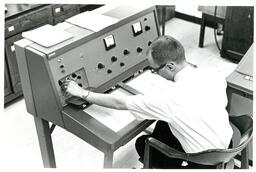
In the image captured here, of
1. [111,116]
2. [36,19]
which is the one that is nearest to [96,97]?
[111,116]

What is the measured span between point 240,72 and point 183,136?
0.75 meters

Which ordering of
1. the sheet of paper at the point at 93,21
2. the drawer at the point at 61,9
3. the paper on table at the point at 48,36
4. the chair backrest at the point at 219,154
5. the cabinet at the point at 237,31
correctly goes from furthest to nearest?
1. the cabinet at the point at 237,31
2. the drawer at the point at 61,9
3. the sheet of paper at the point at 93,21
4. the paper on table at the point at 48,36
5. the chair backrest at the point at 219,154

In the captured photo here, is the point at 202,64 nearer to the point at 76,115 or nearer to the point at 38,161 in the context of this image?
the point at 38,161

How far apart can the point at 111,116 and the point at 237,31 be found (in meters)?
2.33

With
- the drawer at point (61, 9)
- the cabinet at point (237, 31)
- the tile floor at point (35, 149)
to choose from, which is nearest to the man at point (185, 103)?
the tile floor at point (35, 149)

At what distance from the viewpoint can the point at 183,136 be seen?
182cm

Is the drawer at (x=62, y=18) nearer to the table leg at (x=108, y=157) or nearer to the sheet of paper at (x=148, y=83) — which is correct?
the sheet of paper at (x=148, y=83)

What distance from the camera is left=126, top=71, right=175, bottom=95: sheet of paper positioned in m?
2.21

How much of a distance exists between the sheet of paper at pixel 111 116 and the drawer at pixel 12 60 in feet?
4.53

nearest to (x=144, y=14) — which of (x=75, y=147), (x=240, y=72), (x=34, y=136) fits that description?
(x=240, y=72)

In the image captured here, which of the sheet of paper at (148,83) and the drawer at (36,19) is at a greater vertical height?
the drawer at (36,19)

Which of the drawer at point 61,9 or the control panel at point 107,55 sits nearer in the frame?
the control panel at point 107,55

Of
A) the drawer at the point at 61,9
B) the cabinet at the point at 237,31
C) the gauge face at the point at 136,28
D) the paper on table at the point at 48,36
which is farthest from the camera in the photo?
the cabinet at the point at 237,31

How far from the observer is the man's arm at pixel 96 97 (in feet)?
6.12
